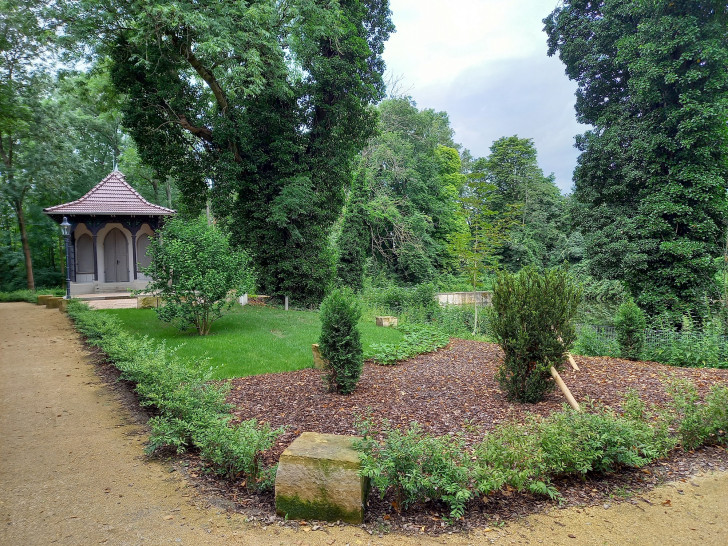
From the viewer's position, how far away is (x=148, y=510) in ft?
10.4

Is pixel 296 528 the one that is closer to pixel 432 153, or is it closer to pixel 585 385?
pixel 585 385

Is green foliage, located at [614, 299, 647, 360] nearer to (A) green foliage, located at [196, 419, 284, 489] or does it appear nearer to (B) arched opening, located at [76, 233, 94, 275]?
(A) green foliage, located at [196, 419, 284, 489]

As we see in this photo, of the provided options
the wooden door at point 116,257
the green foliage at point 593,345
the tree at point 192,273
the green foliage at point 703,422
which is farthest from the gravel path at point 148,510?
the wooden door at point 116,257

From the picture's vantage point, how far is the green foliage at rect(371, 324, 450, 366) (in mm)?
7664

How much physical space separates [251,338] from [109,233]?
1450 centimetres

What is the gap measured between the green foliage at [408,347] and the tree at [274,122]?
6.88m

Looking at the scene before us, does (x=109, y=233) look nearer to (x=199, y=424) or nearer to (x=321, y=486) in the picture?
(x=199, y=424)

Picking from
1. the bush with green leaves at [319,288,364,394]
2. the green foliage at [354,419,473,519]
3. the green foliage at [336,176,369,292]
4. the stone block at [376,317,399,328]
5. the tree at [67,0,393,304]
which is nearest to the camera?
the green foliage at [354,419,473,519]

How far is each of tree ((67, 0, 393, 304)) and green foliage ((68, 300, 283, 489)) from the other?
8842 mm

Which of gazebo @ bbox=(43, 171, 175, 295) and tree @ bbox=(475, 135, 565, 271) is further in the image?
tree @ bbox=(475, 135, 565, 271)

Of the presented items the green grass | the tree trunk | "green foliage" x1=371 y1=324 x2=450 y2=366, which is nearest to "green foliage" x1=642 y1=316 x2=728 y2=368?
"green foliage" x1=371 y1=324 x2=450 y2=366

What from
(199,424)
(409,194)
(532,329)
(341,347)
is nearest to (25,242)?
(409,194)

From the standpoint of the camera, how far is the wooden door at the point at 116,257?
19.9 meters

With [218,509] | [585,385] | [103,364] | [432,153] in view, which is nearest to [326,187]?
[103,364]
